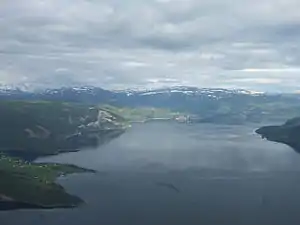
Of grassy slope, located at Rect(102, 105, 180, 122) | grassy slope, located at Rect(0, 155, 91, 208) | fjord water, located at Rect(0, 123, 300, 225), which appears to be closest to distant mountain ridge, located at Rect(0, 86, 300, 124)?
grassy slope, located at Rect(102, 105, 180, 122)

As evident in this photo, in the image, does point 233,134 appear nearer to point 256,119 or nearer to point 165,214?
point 256,119

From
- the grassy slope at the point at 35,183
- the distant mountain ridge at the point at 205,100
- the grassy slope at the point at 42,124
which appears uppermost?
the distant mountain ridge at the point at 205,100

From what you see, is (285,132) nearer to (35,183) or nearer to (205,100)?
(205,100)

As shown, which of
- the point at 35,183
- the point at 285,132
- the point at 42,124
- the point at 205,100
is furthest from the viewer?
the point at 205,100

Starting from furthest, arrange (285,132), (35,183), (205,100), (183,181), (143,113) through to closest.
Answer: (143,113), (205,100), (285,132), (183,181), (35,183)

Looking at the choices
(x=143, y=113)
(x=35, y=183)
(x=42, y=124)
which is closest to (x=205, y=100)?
(x=143, y=113)

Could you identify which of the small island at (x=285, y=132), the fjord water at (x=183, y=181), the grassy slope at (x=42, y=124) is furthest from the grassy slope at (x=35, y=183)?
the small island at (x=285, y=132)

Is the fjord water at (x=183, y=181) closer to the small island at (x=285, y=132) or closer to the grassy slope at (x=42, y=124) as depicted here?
the small island at (x=285, y=132)

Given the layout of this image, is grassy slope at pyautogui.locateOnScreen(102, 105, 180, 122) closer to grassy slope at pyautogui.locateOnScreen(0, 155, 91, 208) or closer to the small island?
the small island

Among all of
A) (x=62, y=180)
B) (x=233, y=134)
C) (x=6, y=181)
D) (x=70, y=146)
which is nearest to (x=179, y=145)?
(x=233, y=134)
